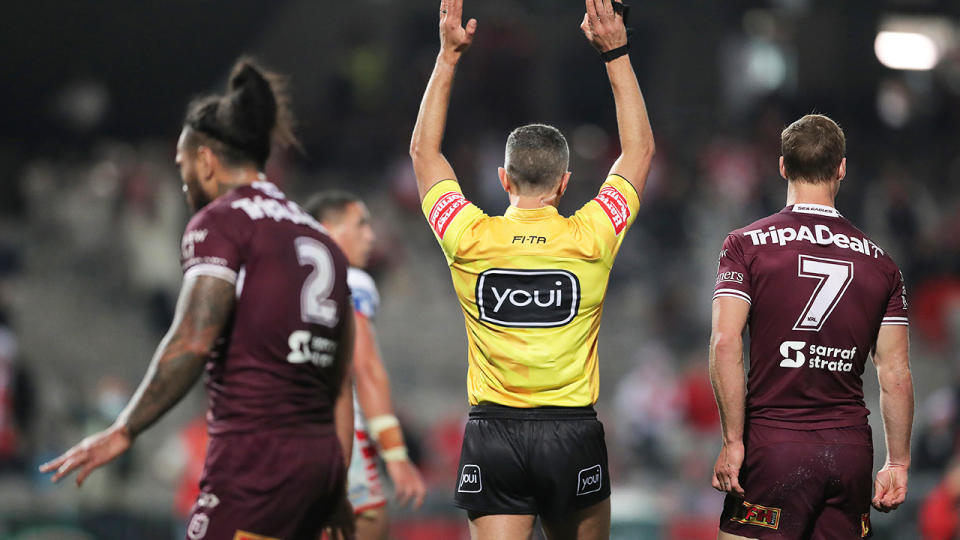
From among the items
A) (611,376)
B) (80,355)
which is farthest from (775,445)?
(80,355)

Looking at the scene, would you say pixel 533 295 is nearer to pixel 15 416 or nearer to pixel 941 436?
pixel 941 436

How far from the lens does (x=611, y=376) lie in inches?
766

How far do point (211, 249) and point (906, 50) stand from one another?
84.8ft

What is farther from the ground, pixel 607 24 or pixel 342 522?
pixel 607 24

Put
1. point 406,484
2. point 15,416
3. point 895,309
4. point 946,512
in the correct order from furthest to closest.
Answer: point 15,416 → point 946,512 → point 406,484 → point 895,309

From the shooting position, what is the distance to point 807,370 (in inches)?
235

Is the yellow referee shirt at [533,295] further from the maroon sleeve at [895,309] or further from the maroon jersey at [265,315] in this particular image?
the maroon sleeve at [895,309]

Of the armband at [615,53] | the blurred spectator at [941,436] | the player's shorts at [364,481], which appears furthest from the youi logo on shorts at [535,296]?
the blurred spectator at [941,436]

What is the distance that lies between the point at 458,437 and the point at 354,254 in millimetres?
8699

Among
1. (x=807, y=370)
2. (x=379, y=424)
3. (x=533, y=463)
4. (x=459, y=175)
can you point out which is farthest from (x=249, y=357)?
(x=459, y=175)

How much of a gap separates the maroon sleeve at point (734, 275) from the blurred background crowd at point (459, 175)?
6.73 m

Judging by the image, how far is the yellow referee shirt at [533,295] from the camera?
6.05 meters

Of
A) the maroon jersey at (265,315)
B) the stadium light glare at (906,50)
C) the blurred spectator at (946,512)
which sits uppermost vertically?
Answer: the stadium light glare at (906,50)

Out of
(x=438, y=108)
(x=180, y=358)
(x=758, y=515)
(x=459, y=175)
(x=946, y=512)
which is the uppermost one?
(x=459, y=175)
